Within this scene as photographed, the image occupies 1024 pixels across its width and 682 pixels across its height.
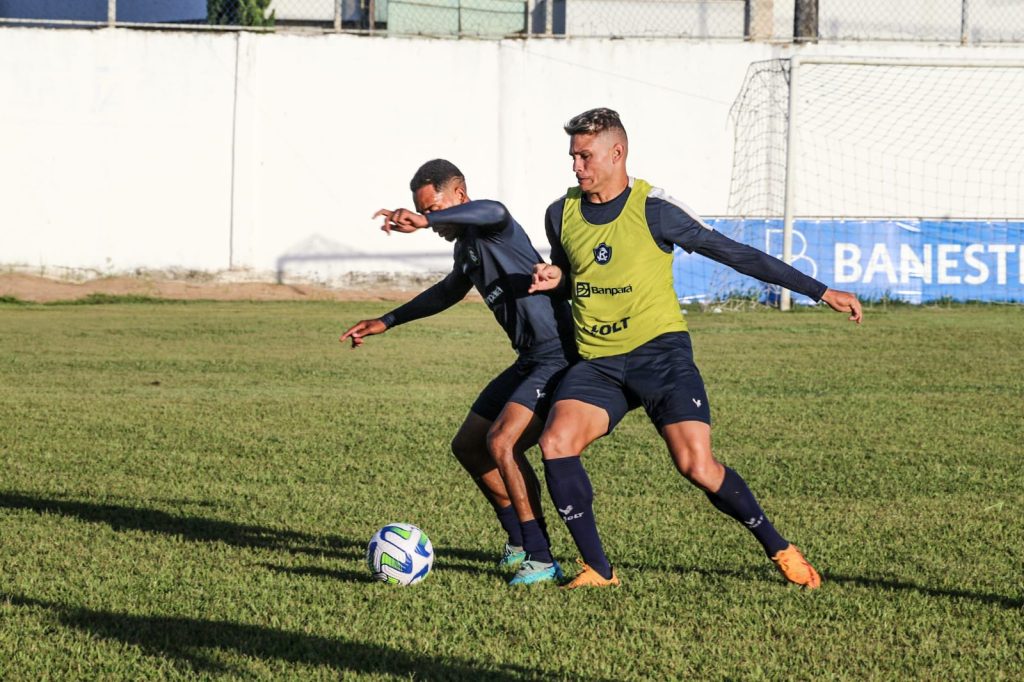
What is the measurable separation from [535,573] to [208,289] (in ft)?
60.5

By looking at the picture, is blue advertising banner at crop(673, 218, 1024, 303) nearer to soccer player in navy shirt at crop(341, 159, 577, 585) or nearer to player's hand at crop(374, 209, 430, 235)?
soccer player in navy shirt at crop(341, 159, 577, 585)

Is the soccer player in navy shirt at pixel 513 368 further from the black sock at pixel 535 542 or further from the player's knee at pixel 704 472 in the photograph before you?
the player's knee at pixel 704 472

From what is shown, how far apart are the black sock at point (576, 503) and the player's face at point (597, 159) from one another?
3.65 ft

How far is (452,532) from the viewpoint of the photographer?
20.9 feet

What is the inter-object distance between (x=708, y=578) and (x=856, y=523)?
1.38 m

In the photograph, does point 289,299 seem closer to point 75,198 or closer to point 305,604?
→ point 75,198

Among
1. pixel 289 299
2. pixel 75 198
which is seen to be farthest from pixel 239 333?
pixel 75 198

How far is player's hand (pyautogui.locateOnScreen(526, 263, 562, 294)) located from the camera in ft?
17.1

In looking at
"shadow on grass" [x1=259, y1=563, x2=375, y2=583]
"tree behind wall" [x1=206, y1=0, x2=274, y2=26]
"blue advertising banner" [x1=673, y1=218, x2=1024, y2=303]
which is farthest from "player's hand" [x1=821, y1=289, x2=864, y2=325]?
"tree behind wall" [x1=206, y1=0, x2=274, y2=26]

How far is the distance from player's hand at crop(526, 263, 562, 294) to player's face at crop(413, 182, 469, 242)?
0.54 metres

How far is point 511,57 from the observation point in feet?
76.5

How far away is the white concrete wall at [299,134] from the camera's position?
74.4 ft

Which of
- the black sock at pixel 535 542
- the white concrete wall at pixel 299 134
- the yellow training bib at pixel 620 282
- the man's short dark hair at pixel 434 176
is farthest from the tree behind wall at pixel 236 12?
the black sock at pixel 535 542

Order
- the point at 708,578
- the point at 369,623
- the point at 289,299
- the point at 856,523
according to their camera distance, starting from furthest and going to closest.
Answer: the point at 289,299 → the point at 856,523 → the point at 708,578 → the point at 369,623
